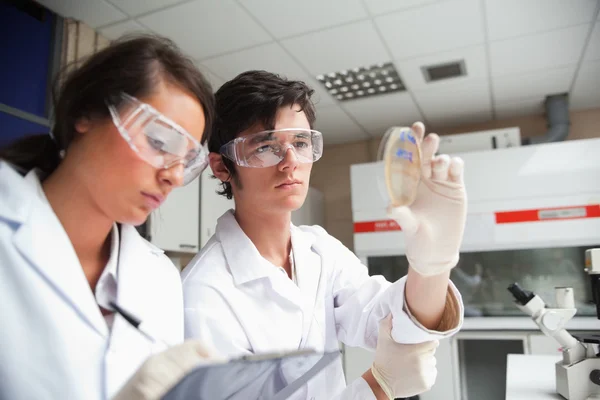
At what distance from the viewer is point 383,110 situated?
4301mm

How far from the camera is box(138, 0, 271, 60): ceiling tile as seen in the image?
8.93 feet

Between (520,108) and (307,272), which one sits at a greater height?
(520,108)

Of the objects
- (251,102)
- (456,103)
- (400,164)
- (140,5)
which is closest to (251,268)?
(251,102)

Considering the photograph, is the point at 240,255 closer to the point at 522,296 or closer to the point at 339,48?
the point at 522,296

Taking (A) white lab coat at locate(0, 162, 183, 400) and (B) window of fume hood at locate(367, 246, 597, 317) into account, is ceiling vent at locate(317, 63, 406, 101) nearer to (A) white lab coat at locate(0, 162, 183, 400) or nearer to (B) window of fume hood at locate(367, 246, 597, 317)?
(B) window of fume hood at locate(367, 246, 597, 317)

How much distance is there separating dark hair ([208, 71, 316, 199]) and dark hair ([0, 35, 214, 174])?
233 millimetres

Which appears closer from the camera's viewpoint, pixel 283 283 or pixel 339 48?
pixel 283 283

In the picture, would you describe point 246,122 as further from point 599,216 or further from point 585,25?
point 599,216

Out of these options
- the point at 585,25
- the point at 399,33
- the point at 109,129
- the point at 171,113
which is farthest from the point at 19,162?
the point at 585,25

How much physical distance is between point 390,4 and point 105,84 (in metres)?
2.29

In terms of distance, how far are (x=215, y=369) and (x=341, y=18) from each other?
267 centimetres

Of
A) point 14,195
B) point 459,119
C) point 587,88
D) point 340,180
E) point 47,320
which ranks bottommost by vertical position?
point 47,320

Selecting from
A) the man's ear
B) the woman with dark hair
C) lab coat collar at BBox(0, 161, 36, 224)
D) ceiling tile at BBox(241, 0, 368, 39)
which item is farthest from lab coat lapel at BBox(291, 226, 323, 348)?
ceiling tile at BBox(241, 0, 368, 39)

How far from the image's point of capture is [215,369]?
0.60 meters
